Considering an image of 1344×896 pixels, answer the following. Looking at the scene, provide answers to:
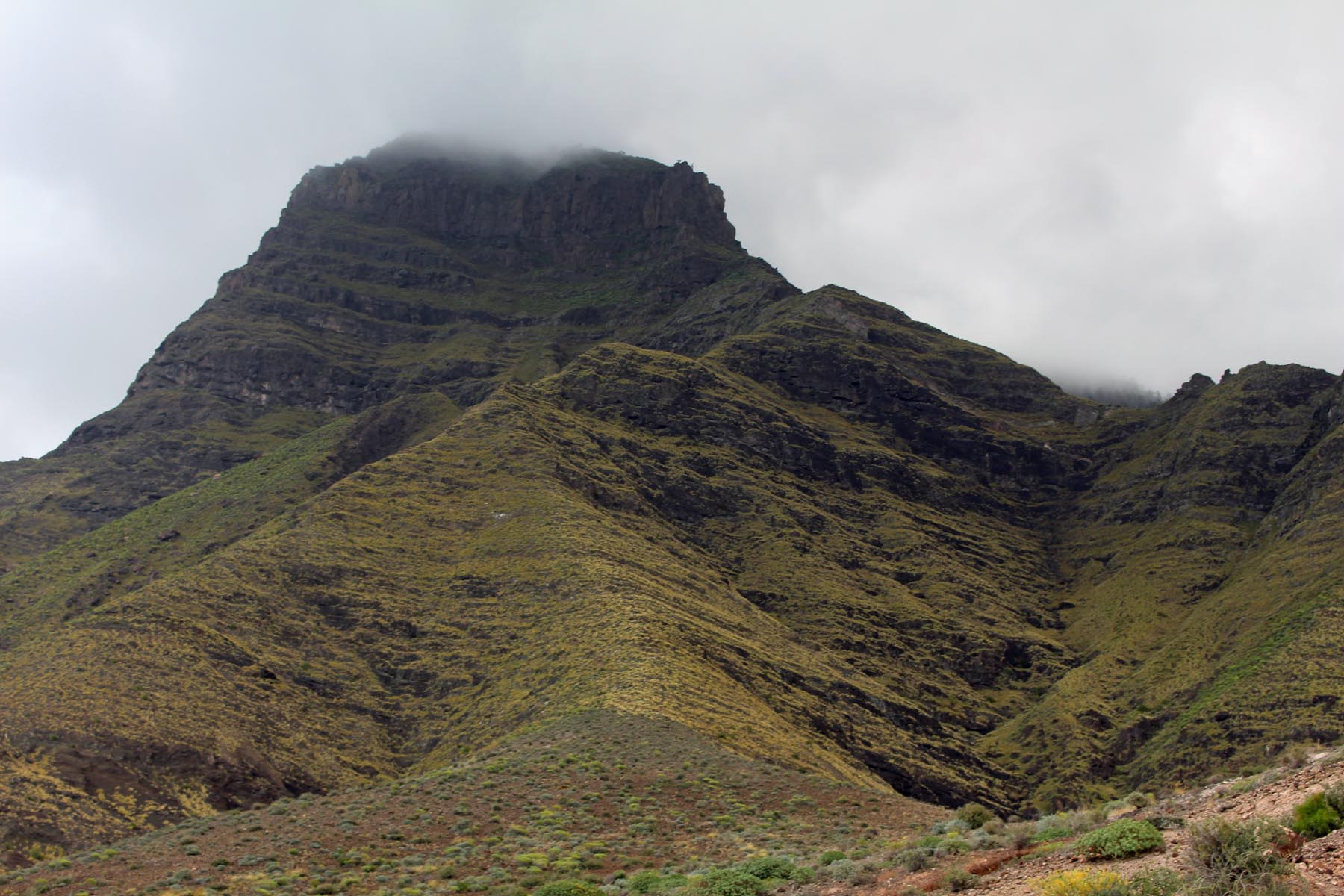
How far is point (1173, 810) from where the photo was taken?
65.3ft

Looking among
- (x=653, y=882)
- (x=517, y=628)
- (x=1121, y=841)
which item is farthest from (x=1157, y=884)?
(x=517, y=628)

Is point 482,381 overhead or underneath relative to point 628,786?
overhead

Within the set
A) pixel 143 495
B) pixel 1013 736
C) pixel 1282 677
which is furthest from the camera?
pixel 143 495

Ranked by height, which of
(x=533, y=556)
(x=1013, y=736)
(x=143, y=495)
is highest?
(x=143, y=495)

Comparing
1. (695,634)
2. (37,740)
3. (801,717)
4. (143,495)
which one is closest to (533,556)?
(695,634)

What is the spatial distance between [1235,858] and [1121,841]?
123 inches

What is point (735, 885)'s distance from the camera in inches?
943

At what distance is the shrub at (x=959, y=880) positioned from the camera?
18.9 m

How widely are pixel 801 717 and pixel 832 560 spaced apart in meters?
52.0

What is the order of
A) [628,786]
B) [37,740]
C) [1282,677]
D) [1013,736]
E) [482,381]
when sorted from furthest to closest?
[482,381] → [1013,736] → [1282,677] → [37,740] → [628,786]

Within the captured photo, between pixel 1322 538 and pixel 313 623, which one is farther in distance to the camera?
pixel 1322 538

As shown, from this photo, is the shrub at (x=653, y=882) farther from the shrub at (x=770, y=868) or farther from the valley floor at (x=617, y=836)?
the shrub at (x=770, y=868)

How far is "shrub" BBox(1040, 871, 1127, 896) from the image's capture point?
15.6m

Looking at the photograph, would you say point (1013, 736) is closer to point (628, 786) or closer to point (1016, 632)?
point (1016, 632)
